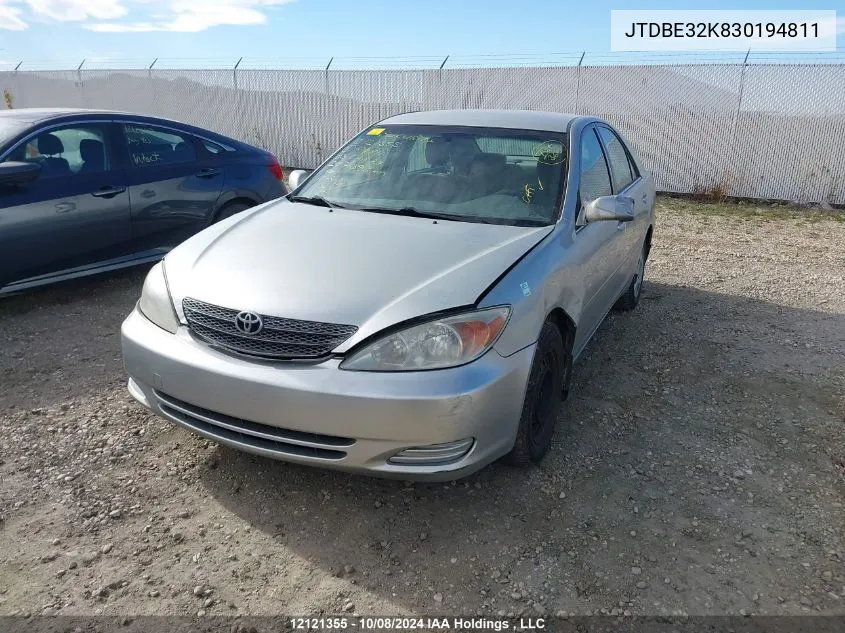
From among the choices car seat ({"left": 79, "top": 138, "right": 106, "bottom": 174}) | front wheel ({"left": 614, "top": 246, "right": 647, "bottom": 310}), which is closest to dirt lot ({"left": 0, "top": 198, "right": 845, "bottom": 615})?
front wheel ({"left": 614, "top": 246, "right": 647, "bottom": 310})

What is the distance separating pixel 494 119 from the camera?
412 centimetres

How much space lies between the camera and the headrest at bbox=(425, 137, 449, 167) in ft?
12.6

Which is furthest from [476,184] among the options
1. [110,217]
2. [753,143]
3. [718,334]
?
[753,143]

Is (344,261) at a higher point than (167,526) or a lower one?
higher

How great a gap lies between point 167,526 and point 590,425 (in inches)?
84.3

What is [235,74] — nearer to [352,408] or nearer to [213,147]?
[213,147]

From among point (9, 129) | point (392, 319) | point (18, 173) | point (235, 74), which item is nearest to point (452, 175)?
point (392, 319)

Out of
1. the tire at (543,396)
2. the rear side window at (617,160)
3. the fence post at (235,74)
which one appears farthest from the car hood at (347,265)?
the fence post at (235,74)

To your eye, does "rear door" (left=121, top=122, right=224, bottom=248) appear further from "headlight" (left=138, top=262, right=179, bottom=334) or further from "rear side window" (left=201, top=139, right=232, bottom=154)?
"headlight" (left=138, top=262, right=179, bottom=334)

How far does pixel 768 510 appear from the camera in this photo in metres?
2.90

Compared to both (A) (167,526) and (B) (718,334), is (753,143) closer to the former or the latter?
(B) (718,334)

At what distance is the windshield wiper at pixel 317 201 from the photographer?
3732 millimetres

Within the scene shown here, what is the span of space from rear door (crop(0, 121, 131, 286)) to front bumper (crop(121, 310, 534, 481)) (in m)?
2.72

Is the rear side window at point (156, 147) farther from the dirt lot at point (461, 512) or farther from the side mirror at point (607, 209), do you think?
the side mirror at point (607, 209)
